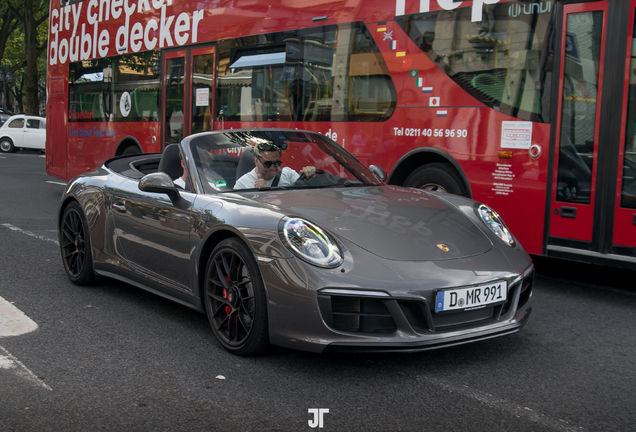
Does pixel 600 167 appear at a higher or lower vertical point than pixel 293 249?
higher

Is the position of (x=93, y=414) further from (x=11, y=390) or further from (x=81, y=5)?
(x=81, y=5)

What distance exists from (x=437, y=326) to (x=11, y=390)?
202cm

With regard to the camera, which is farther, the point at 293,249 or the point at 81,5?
the point at 81,5

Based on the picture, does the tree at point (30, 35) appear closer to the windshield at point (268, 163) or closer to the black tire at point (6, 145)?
the black tire at point (6, 145)

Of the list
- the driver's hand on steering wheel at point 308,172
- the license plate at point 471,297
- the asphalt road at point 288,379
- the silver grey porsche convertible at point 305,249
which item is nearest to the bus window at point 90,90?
the silver grey porsche convertible at point 305,249

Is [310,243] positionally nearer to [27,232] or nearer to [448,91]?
[448,91]

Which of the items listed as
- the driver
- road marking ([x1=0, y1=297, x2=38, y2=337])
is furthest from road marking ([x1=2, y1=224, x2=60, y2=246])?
the driver

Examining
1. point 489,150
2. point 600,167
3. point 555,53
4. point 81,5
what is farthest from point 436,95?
point 81,5

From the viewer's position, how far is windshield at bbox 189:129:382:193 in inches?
180

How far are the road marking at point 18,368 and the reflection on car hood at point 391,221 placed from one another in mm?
1480

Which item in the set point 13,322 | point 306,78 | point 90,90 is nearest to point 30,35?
point 90,90

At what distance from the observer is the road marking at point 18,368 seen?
136 inches

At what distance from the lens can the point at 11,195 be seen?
41.1 ft

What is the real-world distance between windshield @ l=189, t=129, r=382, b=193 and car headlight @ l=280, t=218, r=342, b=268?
2.86ft
